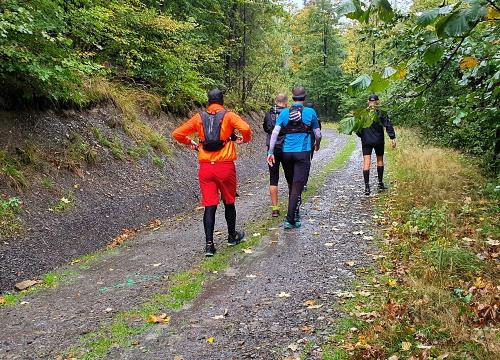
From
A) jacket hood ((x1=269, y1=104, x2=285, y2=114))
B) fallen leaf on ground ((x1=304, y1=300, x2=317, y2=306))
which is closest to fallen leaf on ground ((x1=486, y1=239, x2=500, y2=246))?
fallen leaf on ground ((x1=304, y1=300, x2=317, y2=306))

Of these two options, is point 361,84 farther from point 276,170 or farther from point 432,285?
point 276,170

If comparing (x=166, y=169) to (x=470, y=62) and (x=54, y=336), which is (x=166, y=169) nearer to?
(x=54, y=336)

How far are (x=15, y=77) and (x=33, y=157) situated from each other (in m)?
1.49

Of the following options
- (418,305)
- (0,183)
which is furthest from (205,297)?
(0,183)

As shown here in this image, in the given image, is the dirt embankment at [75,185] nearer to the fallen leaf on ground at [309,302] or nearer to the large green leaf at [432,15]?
the fallen leaf on ground at [309,302]

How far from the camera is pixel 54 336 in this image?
4.33 metres

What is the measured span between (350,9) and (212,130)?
4.81 metres

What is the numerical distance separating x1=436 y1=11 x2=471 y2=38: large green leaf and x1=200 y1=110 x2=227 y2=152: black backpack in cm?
484

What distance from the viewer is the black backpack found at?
631cm

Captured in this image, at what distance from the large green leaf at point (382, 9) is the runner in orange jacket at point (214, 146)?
15.3 feet

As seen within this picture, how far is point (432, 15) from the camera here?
166 cm

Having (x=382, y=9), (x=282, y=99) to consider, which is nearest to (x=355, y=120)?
(x=382, y=9)

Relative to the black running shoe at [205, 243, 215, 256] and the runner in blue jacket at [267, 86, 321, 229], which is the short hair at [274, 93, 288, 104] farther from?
the black running shoe at [205, 243, 215, 256]

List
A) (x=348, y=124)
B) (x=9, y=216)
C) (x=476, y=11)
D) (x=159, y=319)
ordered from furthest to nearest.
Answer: (x=9, y=216) → (x=159, y=319) → (x=348, y=124) → (x=476, y=11)
